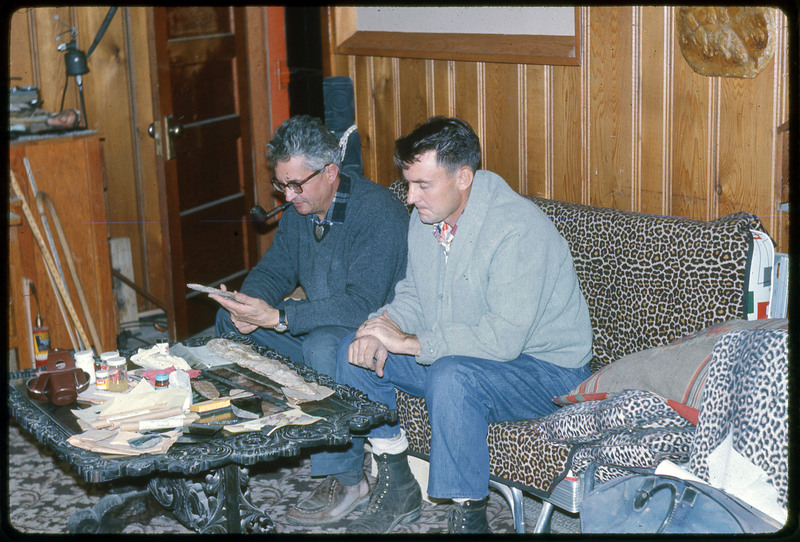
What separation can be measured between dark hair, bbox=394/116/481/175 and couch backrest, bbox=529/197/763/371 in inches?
16.5

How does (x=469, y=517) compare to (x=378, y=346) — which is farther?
(x=378, y=346)

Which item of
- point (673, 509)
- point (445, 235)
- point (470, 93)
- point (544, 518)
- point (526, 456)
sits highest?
point (470, 93)

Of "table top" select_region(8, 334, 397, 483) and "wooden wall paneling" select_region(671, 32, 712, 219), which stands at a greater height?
"wooden wall paneling" select_region(671, 32, 712, 219)

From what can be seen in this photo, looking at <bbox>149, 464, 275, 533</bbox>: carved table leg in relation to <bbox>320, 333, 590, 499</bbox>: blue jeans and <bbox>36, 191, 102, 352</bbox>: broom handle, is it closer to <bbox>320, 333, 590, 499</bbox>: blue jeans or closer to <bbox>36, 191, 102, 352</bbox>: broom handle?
<bbox>320, 333, 590, 499</bbox>: blue jeans

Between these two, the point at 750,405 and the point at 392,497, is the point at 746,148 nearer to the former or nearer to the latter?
the point at 750,405

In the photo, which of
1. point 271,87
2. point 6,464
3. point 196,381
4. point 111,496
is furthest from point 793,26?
point 271,87

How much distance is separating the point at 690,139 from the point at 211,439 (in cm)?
159

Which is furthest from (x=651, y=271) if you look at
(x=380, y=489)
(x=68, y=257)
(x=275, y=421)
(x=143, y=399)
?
(x=68, y=257)

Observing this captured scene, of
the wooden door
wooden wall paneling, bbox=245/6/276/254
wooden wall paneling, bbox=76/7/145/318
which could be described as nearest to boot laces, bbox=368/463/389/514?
the wooden door

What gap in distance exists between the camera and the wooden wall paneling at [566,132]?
302cm

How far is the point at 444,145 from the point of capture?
253cm

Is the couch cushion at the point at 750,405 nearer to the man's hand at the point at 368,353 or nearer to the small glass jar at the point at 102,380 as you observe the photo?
the man's hand at the point at 368,353

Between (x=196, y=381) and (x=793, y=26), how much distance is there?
175 cm

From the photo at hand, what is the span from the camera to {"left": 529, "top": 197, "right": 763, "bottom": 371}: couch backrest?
7.81ft
